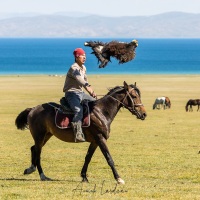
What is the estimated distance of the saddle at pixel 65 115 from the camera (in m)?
14.6

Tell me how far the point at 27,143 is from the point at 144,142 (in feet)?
14.7

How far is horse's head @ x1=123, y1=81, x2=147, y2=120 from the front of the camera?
14.8m

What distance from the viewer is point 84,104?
14664mm

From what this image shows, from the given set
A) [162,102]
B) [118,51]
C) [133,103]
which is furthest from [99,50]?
[162,102]

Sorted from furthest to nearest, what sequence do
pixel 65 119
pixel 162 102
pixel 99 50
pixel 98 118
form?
pixel 162 102 < pixel 99 50 < pixel 65 119 < pixel 98 118

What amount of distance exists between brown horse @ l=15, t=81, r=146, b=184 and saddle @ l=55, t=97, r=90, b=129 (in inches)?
4.6

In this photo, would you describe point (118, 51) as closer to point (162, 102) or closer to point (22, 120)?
point (22, 120)

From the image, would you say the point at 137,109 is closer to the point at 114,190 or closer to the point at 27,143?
the point at 114,190

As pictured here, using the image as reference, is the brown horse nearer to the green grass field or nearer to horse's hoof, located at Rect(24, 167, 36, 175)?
horse's hoof, located at Rect(24, 167, 36, 175)

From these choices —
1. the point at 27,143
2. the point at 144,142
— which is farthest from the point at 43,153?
the point at 144,142

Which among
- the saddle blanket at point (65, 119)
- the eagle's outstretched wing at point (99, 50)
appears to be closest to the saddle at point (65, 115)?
the saddle blanket at point (65, 119)

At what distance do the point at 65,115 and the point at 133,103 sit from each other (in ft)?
5.09

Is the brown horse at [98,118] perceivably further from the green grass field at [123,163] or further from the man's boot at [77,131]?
the green grass field at [123,163]

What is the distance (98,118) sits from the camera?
573 inches
